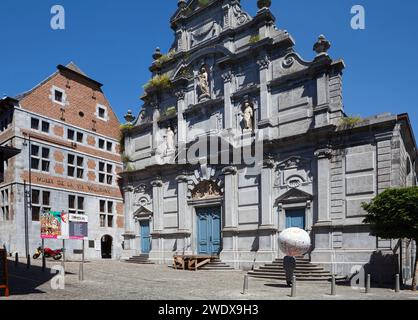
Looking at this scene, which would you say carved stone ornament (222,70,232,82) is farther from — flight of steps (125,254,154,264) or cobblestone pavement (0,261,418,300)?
flight of steps (125,254,154,264)

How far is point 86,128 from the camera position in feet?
117

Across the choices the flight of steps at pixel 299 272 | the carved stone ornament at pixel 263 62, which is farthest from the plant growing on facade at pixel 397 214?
the carved stone ornament at pixel 263 62

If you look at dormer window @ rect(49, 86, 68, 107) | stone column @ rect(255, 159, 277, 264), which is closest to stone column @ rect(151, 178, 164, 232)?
stone column @ rect(255, 159, 277, 264)

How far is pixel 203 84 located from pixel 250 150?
6.21 metres

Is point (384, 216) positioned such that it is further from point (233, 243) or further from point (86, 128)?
point (86, 128)

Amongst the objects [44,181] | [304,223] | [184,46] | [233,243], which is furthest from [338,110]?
[44,181]

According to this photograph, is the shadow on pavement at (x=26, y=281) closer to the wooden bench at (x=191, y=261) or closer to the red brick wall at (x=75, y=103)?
the wooden bench at (x=191, y=261)

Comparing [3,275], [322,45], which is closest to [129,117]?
[322,45]

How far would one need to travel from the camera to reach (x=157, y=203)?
91.8 feet

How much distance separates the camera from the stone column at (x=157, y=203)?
27656mm

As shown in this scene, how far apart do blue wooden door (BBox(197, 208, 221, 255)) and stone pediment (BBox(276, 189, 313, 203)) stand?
4.84 m

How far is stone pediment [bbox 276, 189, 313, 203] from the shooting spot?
20.6 metres

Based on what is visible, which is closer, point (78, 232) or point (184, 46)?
point (78, 232)
